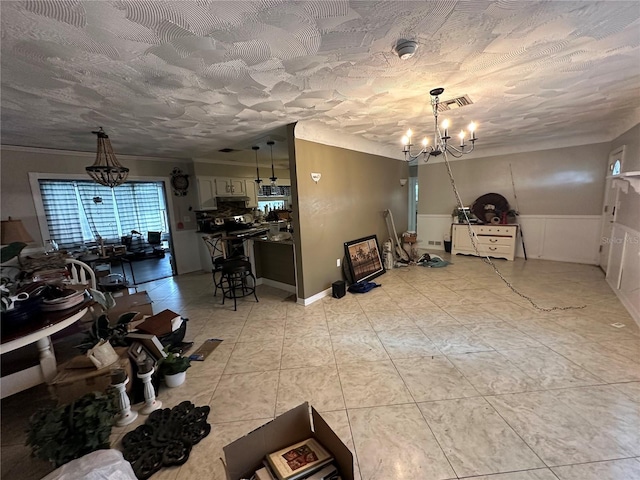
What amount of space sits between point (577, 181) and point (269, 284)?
6.21m

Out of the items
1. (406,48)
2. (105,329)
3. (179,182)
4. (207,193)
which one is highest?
(406,48)

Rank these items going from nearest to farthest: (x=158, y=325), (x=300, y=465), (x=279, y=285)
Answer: (x=300, y=465) < (x=158, y=325) < (x=279, y=285)

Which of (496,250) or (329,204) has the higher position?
(329,204)

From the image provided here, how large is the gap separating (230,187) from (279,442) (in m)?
5.89

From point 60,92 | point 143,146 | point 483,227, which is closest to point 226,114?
point 60,92

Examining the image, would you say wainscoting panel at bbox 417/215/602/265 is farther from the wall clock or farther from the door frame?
the wall clock

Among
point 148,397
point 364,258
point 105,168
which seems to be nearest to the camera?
point 148,397

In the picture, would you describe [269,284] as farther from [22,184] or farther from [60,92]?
[22,184]

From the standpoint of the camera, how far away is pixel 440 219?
256 inches

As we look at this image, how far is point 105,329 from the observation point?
2.00 meters

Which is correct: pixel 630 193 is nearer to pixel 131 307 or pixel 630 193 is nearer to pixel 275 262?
pixel 275 262

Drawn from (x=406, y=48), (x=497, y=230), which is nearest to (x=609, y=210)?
(x=497, y=230)

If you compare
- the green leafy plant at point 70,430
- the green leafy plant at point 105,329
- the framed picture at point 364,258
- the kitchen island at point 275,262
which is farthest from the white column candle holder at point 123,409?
the framed picture at point 364,258

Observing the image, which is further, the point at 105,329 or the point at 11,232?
the point at 11,232
